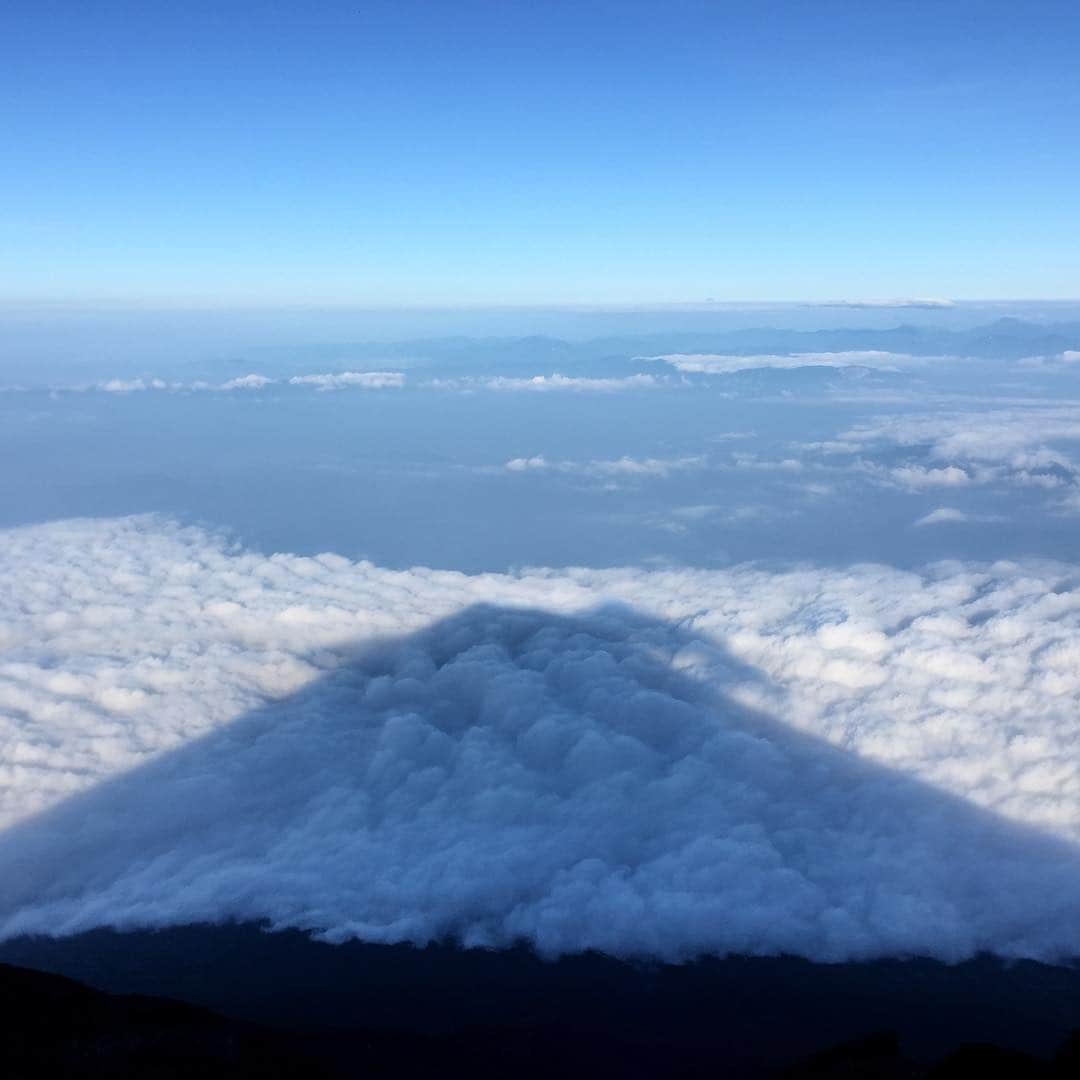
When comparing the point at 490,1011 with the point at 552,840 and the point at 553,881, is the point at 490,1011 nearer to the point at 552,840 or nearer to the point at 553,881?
the point at 553,881

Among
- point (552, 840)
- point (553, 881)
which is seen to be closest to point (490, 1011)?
point (553, 881)

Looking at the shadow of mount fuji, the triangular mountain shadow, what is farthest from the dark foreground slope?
the triangular mountain shadow

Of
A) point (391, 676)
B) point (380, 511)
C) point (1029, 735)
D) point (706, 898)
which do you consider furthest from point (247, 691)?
point (380, 511)

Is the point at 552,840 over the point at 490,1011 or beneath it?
over

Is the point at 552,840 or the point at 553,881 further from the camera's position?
the point at 552,840

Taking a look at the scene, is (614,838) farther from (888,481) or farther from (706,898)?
(888,481)
